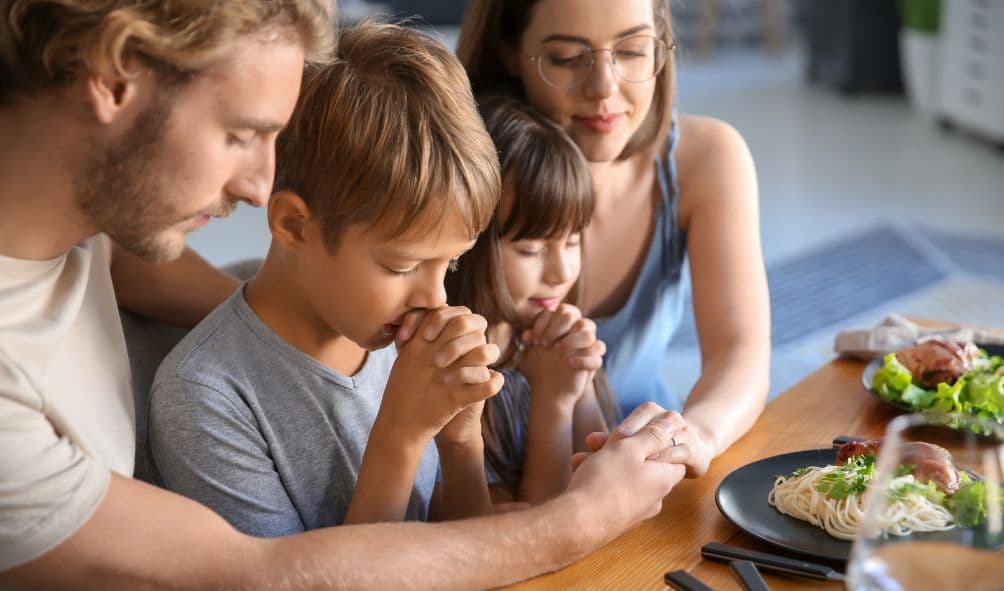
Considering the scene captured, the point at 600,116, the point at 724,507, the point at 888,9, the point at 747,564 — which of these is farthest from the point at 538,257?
the point at 888,9

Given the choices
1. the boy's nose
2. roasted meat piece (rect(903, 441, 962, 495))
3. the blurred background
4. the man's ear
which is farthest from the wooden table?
the blurred background

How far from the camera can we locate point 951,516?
0.94 m

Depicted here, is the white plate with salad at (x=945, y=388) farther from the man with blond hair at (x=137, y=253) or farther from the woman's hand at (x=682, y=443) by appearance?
the man with blond hair at (x=137, y=253)

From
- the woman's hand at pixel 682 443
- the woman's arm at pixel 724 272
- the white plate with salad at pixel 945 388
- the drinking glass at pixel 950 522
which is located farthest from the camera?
the woman's arm at pixel 724 272

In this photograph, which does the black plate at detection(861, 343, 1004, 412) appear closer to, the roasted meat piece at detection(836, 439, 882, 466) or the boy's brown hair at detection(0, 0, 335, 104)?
the roasted meat piece at detection(836, 439, 882, 466)

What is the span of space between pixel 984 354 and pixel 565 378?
24.1 inches

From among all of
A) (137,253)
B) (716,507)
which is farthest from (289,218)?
(716,507)

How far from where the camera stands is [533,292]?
181 centimetres

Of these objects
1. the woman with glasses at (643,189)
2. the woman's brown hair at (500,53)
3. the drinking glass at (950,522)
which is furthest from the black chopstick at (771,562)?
the woman's brown hair at (500,53)

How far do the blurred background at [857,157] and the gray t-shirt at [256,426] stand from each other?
50 cm

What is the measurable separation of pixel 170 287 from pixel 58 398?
49 centimetres

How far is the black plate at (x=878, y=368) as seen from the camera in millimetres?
1594

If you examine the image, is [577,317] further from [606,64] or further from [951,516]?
[951,516]

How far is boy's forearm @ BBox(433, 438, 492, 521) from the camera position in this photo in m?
1.58
